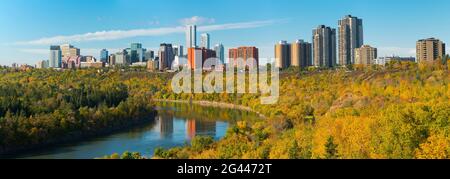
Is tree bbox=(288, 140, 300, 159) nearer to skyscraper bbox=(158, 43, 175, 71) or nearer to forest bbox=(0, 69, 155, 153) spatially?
forest bbox=(0, 69, 155, 153)

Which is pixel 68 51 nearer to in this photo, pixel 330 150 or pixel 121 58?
pixel 121 58

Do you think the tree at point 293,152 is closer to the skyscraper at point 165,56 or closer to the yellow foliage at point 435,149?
the yellow foliage at point 435,149

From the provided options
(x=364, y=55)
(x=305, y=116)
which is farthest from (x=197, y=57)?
(x=305, y=116)

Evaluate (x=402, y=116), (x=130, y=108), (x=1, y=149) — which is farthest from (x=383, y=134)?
(x=130, y=108)

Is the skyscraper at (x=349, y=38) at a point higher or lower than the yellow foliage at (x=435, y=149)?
higher

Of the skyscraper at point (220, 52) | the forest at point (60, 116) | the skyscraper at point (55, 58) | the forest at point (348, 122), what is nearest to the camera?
the forest at point (348, 122)

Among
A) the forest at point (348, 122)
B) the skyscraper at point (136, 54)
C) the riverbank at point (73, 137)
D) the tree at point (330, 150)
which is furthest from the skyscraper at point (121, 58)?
the tree at point (330, 150)
